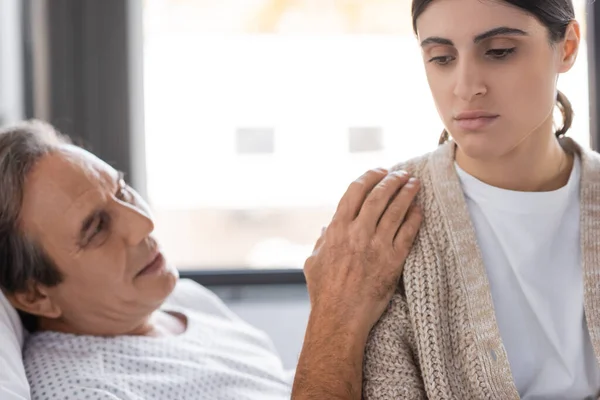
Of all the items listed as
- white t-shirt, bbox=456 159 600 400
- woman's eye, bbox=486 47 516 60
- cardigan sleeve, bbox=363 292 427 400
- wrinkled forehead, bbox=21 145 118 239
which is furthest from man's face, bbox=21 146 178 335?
woman's eye, bbox=486 47 516 60

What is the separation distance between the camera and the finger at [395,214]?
4.35 ft

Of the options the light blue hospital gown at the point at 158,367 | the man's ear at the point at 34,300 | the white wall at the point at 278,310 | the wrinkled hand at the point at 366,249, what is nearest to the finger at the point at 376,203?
the wrinkled hand at the point at 366,249

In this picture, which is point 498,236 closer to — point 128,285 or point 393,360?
point 393,360

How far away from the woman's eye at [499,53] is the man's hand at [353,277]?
28 centimetres

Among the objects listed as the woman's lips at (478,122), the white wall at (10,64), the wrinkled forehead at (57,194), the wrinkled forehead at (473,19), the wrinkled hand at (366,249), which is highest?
the white wall at (10,64)

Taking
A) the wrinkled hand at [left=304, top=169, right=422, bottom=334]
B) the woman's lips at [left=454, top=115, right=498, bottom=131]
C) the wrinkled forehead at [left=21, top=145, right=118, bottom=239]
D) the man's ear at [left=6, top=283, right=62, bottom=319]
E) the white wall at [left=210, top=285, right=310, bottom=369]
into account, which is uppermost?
the woman's lips at [left=454, top=115, right=498, bottom=131]

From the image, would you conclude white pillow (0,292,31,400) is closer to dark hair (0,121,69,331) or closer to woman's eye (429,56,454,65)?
dark hair (0,121,69,331)

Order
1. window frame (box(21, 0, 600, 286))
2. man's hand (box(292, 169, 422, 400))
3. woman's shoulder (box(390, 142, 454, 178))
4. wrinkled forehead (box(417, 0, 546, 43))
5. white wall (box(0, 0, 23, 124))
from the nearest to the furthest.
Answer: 1. wrinkled forehead (box(417, 0, 546, 43))
2. man's hand (box(292, 169, 422, 400))
3. woman's shoulder (box(390, 142, 454, 178))
4. white wall (box(0, 0, 23, 124))
5. window frame (box(21, 0, 600, 286))

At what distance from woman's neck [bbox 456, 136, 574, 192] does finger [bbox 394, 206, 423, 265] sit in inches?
5.5

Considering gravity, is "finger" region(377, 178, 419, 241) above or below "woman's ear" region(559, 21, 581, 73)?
below

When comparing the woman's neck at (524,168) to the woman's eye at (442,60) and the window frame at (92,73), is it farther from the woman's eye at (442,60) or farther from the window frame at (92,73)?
the window frame at (92,73)

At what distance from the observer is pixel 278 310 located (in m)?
2.28

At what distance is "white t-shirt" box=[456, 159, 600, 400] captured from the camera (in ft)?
4.23

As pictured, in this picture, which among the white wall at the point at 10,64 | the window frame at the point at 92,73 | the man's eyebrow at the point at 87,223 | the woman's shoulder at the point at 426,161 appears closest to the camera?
the woman's shoulder at the point at 426,161
